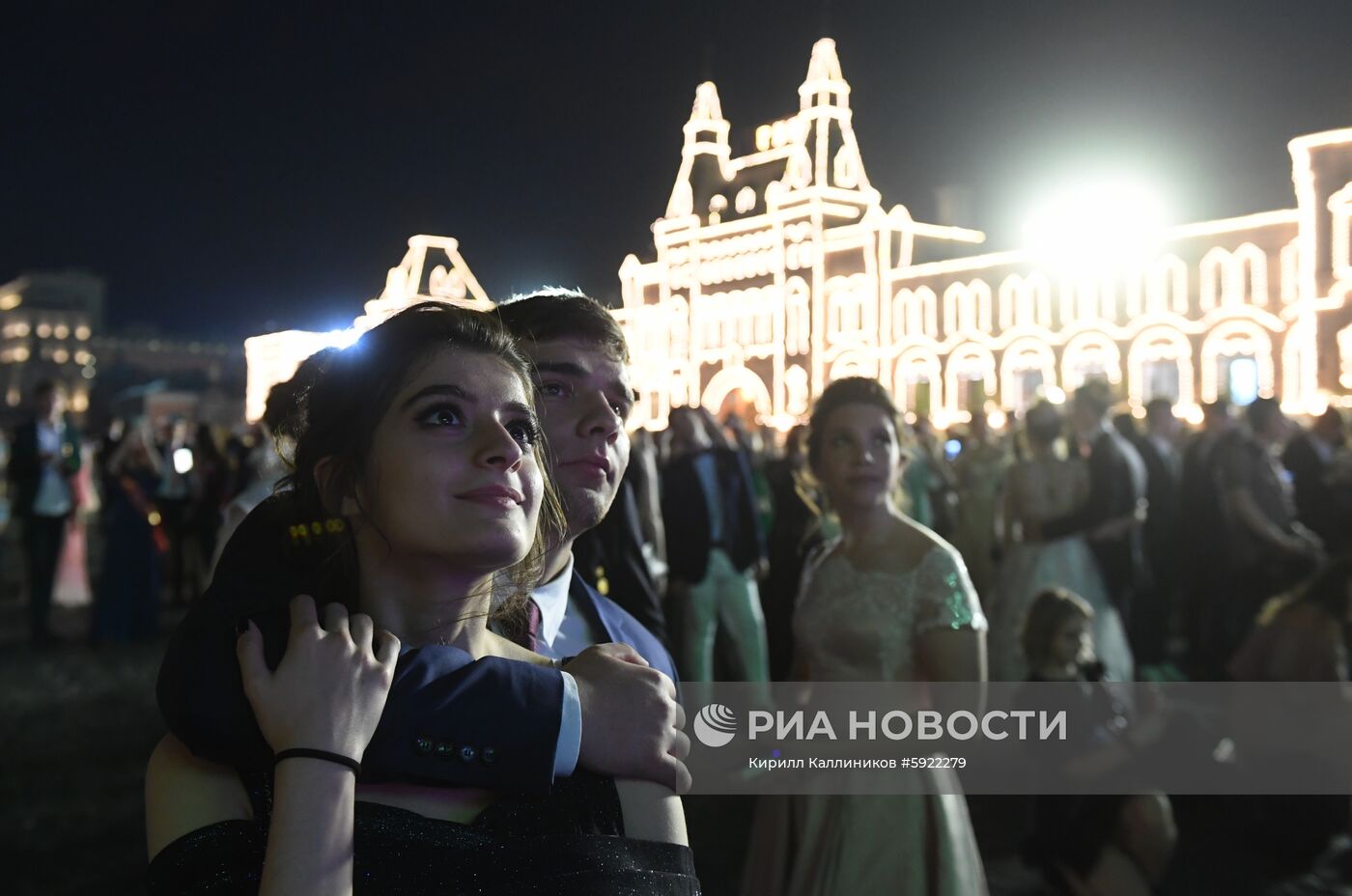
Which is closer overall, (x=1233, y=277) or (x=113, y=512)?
(x=113, y=512)

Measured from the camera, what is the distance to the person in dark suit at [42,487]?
371 inches

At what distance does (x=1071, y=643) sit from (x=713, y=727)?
1.91m

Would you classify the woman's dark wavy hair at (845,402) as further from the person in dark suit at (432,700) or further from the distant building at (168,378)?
the distant building at (168,378)

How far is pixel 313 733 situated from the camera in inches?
45.5

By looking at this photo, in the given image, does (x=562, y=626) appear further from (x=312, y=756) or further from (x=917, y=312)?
(x=917, y=312)

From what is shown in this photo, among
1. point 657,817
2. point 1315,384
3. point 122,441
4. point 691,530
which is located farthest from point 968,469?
point 1315,384

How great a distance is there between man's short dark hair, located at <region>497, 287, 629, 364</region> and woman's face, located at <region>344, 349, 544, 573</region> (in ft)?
2.82

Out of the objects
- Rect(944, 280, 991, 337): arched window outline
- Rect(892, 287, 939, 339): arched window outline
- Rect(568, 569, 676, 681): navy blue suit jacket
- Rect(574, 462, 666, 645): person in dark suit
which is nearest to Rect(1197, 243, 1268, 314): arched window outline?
Rect(944, 280, 991, 337): arched window outline

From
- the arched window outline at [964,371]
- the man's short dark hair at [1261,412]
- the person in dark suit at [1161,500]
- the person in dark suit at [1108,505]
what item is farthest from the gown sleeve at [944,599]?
the arched window outline at [964,371]

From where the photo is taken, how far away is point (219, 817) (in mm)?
1246

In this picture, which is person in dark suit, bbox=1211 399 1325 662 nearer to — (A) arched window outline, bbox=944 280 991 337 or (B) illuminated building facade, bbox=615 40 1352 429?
(B) illuminated building facade, bbox=615 40 1352 429

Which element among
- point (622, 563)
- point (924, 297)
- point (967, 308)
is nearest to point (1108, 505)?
point (622, 563)

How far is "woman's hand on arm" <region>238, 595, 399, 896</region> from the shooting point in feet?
3.75

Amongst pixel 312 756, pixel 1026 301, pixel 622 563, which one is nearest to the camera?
pixel 312 756
